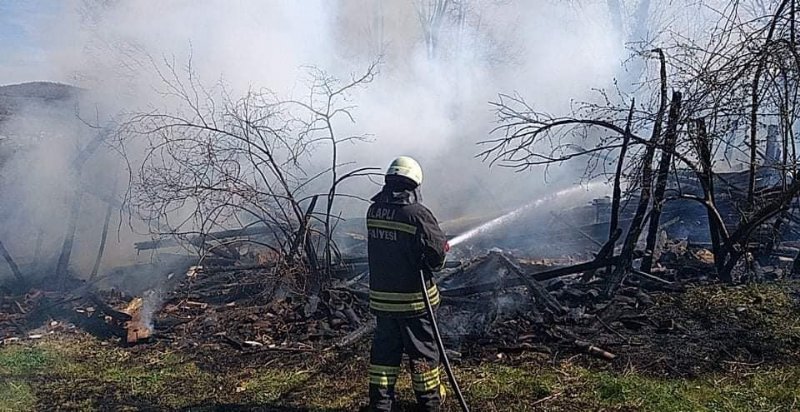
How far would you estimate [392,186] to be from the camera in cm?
416

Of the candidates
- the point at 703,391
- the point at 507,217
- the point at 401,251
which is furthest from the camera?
the point at 507,217

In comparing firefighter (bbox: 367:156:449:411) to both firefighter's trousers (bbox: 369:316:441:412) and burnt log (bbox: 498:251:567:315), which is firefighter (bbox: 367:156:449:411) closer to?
firefighter's trousers (bbox: 369:316:441:412)

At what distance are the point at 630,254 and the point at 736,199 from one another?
160 centimetres

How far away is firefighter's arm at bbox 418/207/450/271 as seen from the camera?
4043 mm

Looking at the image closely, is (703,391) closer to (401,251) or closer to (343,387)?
(401,251)

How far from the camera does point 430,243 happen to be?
4.04 meters

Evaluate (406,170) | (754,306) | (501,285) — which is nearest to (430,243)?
(406,170)

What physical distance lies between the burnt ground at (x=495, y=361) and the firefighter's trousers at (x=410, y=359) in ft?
1.40

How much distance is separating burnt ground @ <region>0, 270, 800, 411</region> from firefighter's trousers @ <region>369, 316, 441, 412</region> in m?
0.43

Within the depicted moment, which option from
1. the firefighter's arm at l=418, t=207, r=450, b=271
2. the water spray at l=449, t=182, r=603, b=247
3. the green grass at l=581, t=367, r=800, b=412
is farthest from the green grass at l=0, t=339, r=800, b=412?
the water spray at l=449, t=182, r=603, b=247

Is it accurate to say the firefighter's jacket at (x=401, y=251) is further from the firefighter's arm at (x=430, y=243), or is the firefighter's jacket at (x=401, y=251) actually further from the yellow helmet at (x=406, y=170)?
the yellow helmet at (x=406, y=170)

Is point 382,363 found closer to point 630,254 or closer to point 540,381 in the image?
point 540,381

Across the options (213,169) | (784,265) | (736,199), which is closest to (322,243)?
(213,169)

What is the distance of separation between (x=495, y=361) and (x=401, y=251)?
5.57 ft
